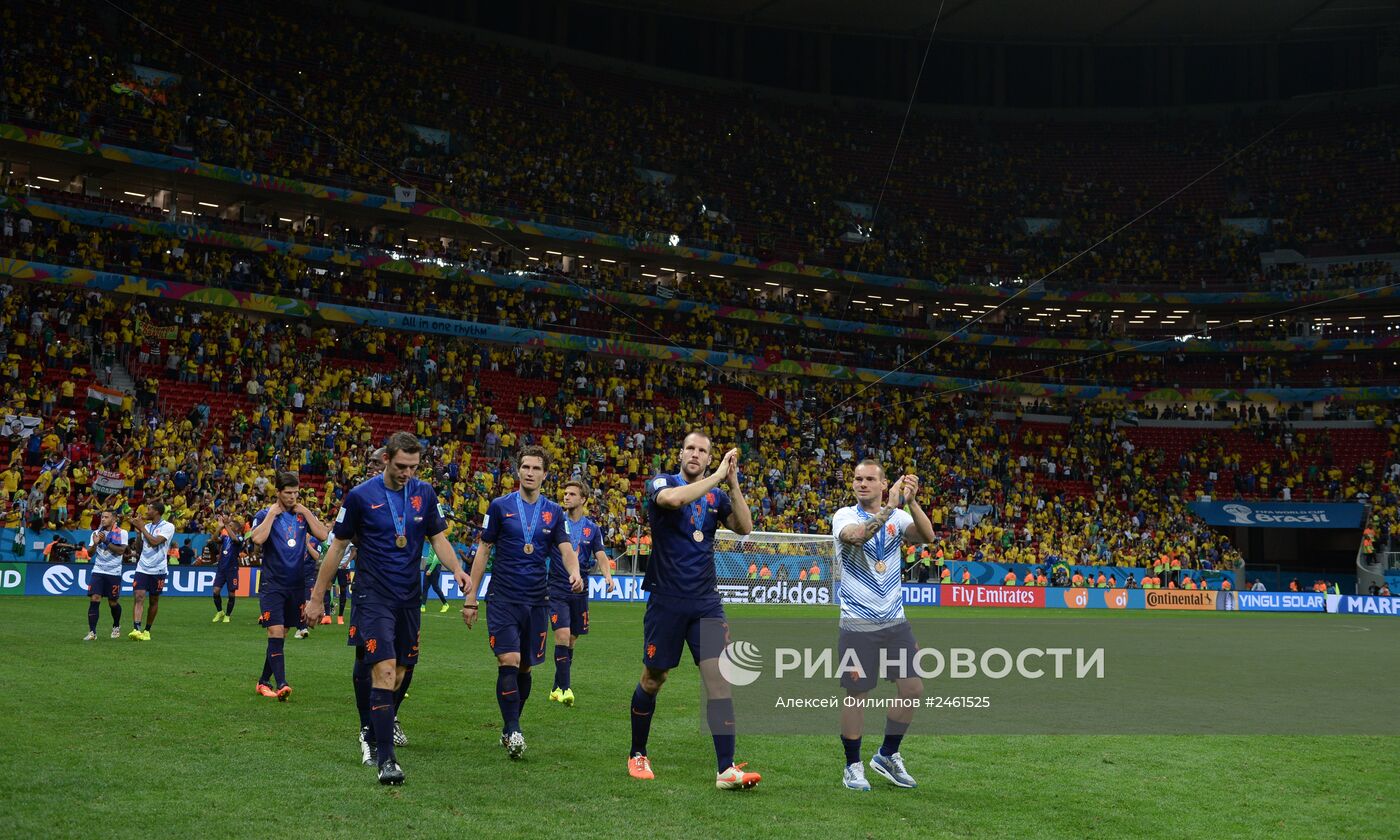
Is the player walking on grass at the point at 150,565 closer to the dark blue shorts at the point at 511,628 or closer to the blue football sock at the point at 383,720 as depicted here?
the dark blue shorts at the point at 511,628

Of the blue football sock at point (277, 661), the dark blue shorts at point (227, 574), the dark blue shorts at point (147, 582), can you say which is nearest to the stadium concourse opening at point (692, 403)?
the blue football sock at point (277, 661)

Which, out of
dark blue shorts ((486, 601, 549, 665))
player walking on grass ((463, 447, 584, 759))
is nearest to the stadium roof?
player walking on grass ((463, 447, 584, 759))

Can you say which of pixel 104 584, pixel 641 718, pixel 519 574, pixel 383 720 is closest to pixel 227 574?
pixel 104 584

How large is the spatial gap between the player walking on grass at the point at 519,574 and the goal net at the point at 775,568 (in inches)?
850

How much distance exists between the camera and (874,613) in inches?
337

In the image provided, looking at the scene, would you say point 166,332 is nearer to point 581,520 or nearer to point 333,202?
point 333,202

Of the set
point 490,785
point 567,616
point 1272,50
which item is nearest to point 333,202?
point 567,616

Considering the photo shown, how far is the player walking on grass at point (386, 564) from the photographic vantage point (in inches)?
338

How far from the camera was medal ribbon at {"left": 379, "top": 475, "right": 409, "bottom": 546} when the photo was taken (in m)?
8.85

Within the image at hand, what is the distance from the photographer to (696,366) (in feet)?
183

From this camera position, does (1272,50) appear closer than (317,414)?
No

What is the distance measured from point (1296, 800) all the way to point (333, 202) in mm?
46966

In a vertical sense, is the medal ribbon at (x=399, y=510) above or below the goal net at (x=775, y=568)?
above

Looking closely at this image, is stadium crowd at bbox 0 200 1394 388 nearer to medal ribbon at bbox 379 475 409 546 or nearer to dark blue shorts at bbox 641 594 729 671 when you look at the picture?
medal ribbon at bbox 379 475 409 546
